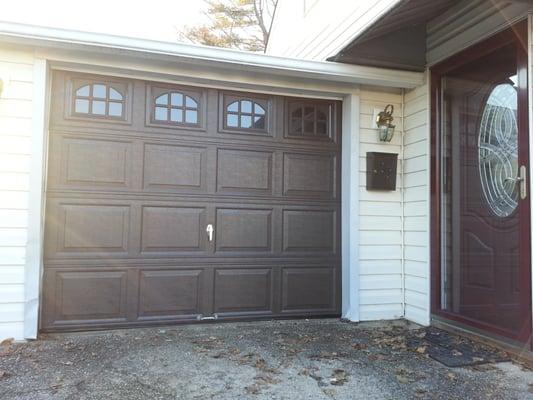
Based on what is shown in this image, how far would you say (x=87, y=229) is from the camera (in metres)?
3.61

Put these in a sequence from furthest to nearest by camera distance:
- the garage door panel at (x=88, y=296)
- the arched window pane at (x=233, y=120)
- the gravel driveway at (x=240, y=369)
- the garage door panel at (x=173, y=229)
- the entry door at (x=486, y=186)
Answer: the arched window pane at (x=233, y=120)
the garage door panel at (x=173, y=229)
the garage door panel at (x=88, y=296)
the entry door at (x=486, y=186)
the gravel driveway at (x=240, y=369)

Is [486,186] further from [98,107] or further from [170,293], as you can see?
[98,107]

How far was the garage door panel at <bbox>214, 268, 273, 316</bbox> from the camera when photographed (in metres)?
3.90

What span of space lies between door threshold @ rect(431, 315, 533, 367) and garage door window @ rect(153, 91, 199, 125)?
2.72 m

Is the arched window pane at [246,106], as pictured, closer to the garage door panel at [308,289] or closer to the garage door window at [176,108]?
the garage door window at [176,108]

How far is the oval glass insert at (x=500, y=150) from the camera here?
3.24 meters

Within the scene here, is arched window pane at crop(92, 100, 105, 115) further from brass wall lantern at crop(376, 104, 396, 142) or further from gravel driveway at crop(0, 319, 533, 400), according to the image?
brass wall lantern at crop(376, 104, 396, 142)

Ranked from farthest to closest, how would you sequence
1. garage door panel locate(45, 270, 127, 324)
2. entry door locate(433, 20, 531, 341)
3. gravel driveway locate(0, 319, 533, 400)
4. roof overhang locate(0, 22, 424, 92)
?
garage door panel locate(45, 270, 127, 324) < roof overhang locate(0, 22, 424, 92) < entry door locate(433, 20, 531, 341) < gravel driveway locate(0, 319, 533, 400)

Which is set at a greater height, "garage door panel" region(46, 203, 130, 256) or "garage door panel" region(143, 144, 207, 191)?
"garage door panel" region(143, 144, 207, 191)

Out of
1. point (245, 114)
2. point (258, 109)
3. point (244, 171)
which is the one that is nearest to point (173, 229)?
point (244, 171)

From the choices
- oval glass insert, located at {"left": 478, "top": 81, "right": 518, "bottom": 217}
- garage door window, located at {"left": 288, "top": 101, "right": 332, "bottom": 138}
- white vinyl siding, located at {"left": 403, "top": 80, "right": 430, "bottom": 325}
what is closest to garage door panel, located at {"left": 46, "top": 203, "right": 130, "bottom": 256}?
garage door window, located at {"left": 288, "top": 101, "right": 332, "bottom": 138}

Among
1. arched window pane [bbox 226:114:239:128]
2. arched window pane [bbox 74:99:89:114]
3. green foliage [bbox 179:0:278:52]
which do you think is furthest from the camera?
green foliage [bbox 179:0:278:52]

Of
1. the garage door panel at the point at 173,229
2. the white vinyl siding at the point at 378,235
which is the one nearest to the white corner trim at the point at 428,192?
the white vinyl siding at the point at 378,235

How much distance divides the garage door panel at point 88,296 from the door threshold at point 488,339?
2655 mm
